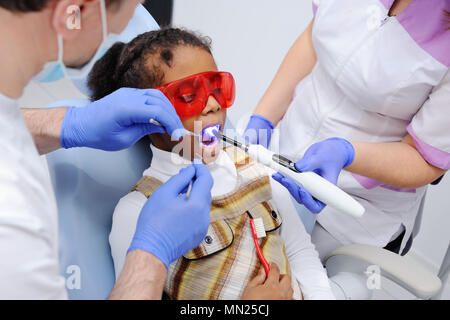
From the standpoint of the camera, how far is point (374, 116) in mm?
1105

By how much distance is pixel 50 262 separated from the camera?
1.81ft

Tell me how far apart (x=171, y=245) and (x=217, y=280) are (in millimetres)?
201

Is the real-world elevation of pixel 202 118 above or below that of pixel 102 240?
above

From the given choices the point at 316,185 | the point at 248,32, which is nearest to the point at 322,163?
the point at 316,185

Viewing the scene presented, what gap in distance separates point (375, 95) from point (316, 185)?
352mm

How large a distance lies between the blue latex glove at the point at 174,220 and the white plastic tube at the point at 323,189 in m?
0.14

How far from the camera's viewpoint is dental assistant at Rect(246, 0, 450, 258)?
38.1 inches

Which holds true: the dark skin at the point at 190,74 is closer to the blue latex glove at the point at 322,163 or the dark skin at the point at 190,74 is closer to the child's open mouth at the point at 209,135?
the child's open mouth at the point at 209,135

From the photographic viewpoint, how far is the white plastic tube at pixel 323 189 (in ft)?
2.70

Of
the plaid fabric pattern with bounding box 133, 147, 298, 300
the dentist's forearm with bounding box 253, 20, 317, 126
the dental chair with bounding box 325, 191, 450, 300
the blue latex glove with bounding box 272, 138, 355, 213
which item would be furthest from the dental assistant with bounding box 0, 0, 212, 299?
the dentist's forearm with bounding box 253, 20, 317, 126

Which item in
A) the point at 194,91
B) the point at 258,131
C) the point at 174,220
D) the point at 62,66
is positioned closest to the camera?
the point at 62,66

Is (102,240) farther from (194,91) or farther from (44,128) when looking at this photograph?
(194,91)

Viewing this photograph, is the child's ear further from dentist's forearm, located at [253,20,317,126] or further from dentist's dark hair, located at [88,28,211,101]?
dentist's forearm, located at [253,20,317,126]

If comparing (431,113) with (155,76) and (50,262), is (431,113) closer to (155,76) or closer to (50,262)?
(155,76)
